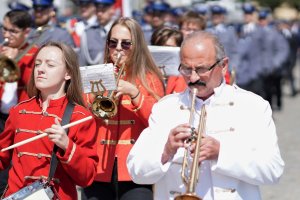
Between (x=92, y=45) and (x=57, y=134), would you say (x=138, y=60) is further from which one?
(x=92, y=45)

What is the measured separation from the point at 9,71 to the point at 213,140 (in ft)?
10.9

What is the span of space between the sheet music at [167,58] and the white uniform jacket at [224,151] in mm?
2398

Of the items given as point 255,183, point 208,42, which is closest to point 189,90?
point 208,42

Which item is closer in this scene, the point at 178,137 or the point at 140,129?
the point at 178,137

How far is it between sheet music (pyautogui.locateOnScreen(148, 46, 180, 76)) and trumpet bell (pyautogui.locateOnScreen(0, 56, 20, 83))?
3.80ft

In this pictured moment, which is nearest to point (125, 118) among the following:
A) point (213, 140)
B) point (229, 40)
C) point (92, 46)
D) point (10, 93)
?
point (213, 140)

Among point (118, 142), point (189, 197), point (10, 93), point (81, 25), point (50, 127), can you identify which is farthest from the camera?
point (81, 25)

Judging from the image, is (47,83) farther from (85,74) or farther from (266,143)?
(266,143)

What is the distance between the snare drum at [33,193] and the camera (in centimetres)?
495

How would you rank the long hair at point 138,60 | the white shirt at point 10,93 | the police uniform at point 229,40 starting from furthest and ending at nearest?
the police uniform at point 229,40 < the white shirt at point 10,93 < the long hair at point 138,60

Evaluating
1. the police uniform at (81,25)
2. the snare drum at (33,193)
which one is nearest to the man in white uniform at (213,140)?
the snare drum at (33,193)

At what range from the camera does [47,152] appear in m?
5.16

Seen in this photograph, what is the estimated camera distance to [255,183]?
471 centimetres

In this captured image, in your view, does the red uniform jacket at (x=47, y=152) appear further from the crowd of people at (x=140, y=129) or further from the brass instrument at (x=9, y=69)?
the brass instrument at (x=9, y=69)
